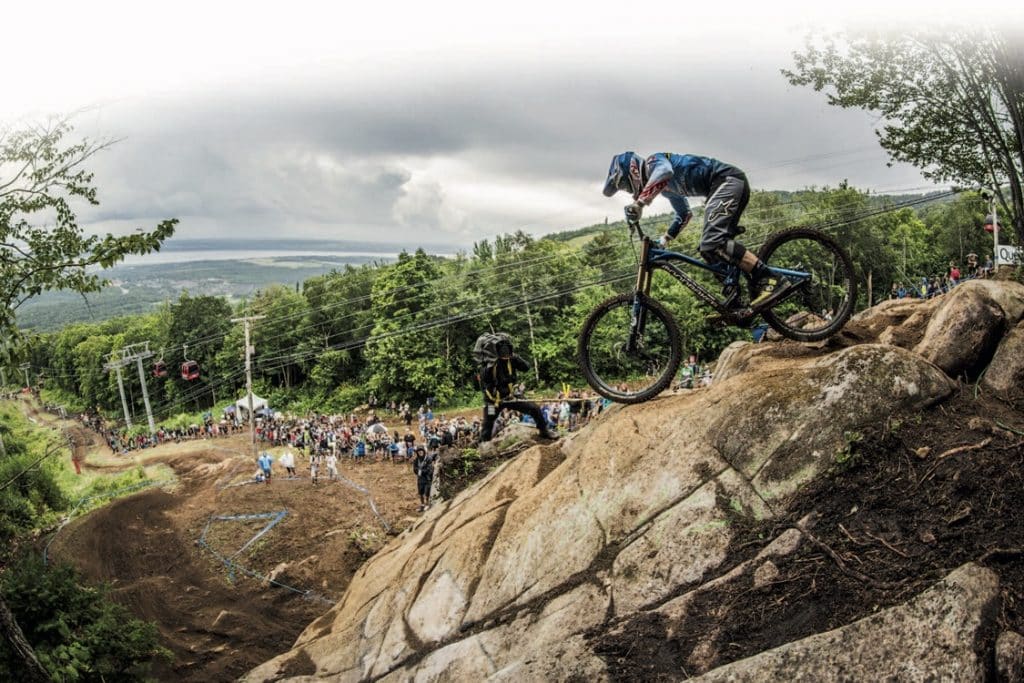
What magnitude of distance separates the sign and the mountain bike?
4.95 metres

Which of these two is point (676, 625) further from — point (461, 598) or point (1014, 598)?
point (461, 598)

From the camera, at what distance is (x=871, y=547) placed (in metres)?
5.25

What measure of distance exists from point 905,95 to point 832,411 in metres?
8.94

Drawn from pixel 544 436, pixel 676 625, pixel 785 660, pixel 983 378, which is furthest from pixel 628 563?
pixel 544 436

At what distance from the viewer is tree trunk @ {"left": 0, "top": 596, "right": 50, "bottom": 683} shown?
322 inches

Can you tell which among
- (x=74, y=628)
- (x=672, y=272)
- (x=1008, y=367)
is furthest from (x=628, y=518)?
(x=74, y=628)

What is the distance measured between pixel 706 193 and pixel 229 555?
1906 cm

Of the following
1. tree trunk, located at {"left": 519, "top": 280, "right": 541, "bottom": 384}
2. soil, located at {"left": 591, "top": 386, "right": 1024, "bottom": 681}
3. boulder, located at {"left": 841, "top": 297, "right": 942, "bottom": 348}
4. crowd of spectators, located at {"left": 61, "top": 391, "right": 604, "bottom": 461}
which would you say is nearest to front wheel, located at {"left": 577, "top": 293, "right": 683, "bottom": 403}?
soil, located at {"left": 591, "top": 386, "right": 1024, "bottom": 681}

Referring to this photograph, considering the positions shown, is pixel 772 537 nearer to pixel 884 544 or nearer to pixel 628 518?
pixel 884 544

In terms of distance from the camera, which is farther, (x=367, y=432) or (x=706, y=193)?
(x=367, y=432)

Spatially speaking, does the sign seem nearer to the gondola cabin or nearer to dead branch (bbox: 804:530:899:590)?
dead branch (bbox: 804:530:899:590)

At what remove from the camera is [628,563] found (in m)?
6.45

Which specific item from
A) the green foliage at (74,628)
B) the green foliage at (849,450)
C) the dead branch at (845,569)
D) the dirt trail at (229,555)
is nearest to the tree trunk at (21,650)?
the green foliage at (74,628)

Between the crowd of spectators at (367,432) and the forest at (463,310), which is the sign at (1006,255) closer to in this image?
the crowd of spectators at (367,432)
